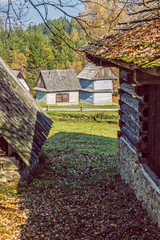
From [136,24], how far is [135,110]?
2250mm

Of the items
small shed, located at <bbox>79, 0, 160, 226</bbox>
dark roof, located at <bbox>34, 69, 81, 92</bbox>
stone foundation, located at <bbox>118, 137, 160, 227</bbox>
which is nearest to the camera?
small shed, located at <bbox>79, 0, 160, 226</bbox>

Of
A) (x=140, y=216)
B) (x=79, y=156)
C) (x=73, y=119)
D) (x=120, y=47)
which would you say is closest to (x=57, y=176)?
(x=79, y=156)

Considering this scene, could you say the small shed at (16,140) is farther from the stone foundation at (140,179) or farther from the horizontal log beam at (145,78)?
the horizontal log beam at (145,78)

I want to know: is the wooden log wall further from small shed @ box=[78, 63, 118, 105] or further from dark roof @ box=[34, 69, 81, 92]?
small shed @ box=[78, 63, 118, 105]

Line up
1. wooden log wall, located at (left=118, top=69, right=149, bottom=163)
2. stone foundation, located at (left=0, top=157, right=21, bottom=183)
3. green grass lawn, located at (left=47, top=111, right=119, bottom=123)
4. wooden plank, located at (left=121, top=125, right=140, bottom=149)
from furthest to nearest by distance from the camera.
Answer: green grass lawn, located at (left=47, top=111, right=119, bottom=123)
stone foundation, located at (left=0, top=157, right=21, bottom=183)
wooden plank, located at (left=121, top=125, right=140, bottom=149)
wooden log wall, located at (left=118, top=69, right=149, bottom=163)

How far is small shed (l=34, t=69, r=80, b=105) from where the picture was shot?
40750mm

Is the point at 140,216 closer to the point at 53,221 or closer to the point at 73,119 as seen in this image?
the point at 53,221

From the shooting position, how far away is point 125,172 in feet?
29.6

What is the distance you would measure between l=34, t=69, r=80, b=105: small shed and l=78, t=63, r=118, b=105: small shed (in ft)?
6.11

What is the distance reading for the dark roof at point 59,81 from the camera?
4062 centimetres

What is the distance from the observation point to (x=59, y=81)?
135 ft

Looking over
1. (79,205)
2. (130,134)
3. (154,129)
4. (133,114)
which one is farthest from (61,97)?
(154,129)

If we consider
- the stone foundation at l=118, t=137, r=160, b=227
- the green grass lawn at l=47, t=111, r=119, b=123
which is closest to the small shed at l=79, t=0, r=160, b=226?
the stone foundation at l=118, t=137, r=160, b=227

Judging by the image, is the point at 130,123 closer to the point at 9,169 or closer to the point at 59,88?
the point at 9,169
